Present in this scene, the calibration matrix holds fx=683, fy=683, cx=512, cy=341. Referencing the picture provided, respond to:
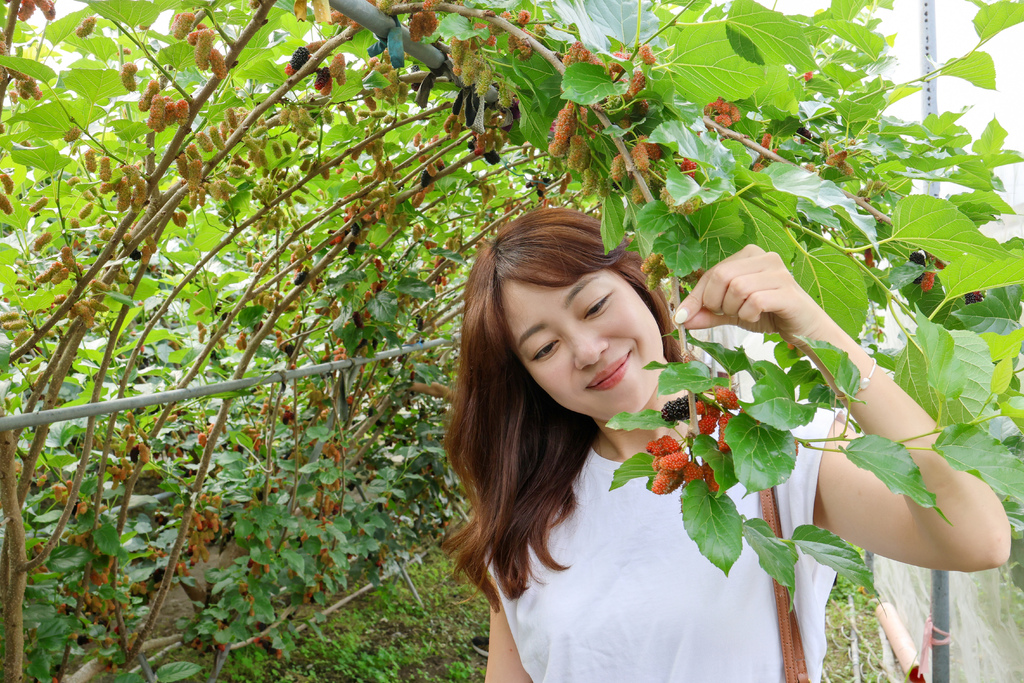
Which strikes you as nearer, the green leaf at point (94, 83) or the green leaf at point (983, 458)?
the green leaf at point (983, 458)

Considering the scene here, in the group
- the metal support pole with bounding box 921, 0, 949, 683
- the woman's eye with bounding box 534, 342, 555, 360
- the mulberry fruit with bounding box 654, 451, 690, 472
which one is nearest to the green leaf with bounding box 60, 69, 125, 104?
the woman's eye with bounding box 534, 342, 555, 360

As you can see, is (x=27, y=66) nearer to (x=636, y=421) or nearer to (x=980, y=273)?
(x=636, y=421)

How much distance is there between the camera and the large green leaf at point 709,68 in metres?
0.62

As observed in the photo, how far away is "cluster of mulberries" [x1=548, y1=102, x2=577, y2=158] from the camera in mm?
684

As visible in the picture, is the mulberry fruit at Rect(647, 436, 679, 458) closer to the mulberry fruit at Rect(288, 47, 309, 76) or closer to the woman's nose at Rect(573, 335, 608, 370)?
the woman's nose at Rect(573, 335, 608, 370)

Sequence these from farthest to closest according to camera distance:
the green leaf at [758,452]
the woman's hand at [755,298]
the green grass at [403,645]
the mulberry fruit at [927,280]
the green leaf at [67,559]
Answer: the green grass at [403,645]
the green leaf at [67,559]
the mulberry fruit at [927,280]
the woman's hand at [755,298]
the green leaf at [758,452]

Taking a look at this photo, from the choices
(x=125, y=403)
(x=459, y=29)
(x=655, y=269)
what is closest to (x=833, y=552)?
(x=655, y=269)

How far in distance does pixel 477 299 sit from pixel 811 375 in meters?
0.62

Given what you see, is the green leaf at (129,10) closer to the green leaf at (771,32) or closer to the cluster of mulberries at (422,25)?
the cluster of mulberries at (422,25)

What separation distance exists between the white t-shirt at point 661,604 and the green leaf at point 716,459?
1.52ft

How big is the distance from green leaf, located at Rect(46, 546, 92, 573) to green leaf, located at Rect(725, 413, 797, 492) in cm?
150

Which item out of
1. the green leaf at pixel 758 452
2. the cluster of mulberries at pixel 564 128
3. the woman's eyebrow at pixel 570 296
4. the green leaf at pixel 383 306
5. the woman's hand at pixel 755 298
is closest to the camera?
the green leaf at pixel 758 452

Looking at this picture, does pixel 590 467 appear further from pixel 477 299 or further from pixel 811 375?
pixel 811 375

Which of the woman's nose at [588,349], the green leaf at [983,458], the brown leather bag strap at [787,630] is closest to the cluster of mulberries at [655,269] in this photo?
the green leaf at [983,458]
